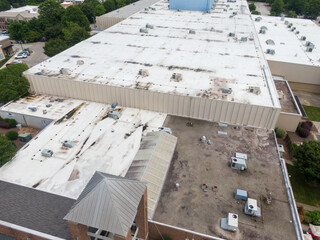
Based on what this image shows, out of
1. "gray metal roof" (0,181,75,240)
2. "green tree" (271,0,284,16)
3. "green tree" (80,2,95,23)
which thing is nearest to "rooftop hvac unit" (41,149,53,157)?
"gray metal roof" (0,181,75,240)

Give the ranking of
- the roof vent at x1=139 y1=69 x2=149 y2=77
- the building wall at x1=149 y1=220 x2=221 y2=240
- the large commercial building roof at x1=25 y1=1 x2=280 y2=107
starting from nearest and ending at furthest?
1. the building wall at x1=149 y1=220 x2=221 y2=240
2. the large commercial building roof at x1=25 y1=1 x2=280 y2=107
3. the roof vent at x1=139 y1=69 x2=149 y2=77

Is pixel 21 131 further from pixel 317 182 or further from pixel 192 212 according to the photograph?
pixel 317 182

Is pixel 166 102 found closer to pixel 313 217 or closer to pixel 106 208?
pixel 106 208

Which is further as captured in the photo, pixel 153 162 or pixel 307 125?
pixel 307 125

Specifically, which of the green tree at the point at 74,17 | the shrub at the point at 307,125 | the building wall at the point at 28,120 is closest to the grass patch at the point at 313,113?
the shrub at the point at 307,125

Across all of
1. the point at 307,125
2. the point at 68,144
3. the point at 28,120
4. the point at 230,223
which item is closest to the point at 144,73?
the point at 68,144

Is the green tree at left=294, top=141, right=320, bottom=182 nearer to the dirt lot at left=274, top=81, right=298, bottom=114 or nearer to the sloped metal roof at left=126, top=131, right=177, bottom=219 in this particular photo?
the dirt lot at left=274, top=81, right=298, bottom=114
